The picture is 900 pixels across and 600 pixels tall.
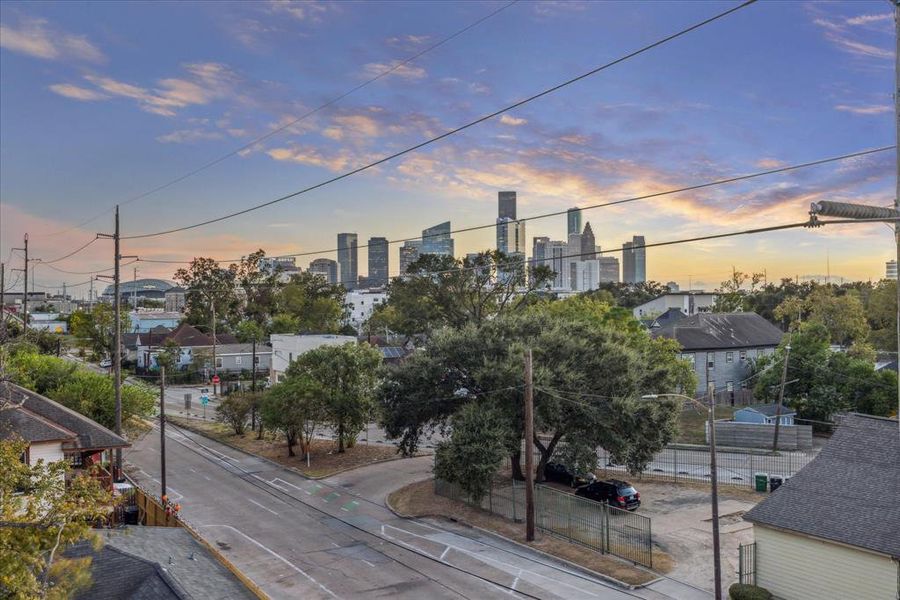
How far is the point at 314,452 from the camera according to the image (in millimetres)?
47906

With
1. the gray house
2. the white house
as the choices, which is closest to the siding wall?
the gray house

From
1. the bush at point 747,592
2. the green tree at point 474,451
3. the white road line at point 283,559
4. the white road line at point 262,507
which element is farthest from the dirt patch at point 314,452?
the bush at point 747,592

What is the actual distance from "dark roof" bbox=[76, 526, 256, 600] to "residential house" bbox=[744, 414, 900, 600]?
16434 millimetres

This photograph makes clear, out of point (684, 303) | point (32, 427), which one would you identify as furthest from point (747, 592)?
point (684, 303)

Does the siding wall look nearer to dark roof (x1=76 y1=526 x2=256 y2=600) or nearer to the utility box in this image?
the utility box

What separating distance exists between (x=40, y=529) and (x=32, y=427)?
15.9m

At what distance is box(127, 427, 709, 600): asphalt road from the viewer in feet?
76.4

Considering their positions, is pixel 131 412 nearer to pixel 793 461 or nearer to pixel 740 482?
pixel 740 482

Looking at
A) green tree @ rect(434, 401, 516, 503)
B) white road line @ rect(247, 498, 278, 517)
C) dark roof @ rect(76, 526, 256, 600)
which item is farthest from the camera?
white road line @ rect(247, 498, 278, 517)

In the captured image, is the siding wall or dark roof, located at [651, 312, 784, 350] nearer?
the siding wall

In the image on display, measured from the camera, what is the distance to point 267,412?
44000 millimetres

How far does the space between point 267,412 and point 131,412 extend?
8.02m

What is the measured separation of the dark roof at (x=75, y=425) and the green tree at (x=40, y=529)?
48.8 feet

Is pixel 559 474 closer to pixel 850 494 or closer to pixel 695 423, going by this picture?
pixel 850 494
